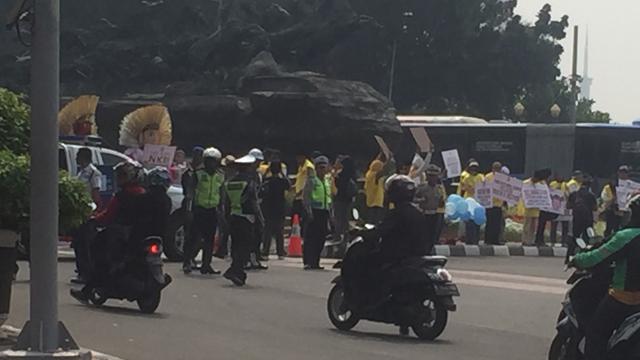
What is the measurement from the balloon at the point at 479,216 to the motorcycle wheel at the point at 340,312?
14023 millimetres

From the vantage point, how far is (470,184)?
2891cm

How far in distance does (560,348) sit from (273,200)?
41.5 ft

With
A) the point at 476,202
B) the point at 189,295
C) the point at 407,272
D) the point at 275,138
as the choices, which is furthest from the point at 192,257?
the point at 275,138

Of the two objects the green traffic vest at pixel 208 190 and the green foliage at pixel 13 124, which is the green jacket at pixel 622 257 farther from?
the green traffic vest at pixel 208 190

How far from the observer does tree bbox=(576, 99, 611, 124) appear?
332 ft

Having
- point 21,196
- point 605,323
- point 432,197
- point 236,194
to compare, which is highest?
point 21,196

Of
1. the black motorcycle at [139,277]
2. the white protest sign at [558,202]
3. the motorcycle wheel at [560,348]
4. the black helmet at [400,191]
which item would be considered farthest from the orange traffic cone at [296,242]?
the motorcycle wheel at [560,348]

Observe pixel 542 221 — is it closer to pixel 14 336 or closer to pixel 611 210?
pixel 611 210

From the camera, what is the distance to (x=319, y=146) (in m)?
38.0

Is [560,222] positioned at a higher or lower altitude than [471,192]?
lower

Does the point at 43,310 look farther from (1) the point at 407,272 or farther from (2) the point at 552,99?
(2) the point at 552,99

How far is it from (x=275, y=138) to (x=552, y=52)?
4320 cm

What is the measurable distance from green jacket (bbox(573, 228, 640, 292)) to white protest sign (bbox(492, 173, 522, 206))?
18.7 metres

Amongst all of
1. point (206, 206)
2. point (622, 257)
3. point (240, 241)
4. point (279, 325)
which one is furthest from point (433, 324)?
point (206, 206)
